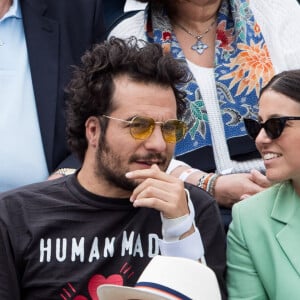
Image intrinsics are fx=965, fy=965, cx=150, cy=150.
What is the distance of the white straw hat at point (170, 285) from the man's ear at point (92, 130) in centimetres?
80

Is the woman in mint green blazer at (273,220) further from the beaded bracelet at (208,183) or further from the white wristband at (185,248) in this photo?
the beaded bracelet at (208,183)

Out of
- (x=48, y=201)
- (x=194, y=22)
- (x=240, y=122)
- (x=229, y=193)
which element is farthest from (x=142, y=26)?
(x=48, y=201)

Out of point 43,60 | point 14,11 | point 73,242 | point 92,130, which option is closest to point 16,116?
point 43,60

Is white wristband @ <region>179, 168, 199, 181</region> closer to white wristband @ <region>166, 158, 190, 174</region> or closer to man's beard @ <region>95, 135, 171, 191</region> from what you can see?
white wristband @ <region>166, 158, 190, 174</region>

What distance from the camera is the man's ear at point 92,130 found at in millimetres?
3283

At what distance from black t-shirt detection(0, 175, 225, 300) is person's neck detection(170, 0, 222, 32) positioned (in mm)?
1163

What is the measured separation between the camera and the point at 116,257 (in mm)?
3123

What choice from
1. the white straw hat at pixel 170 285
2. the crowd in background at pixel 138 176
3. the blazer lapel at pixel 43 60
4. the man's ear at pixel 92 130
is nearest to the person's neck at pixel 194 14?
the crowd in background at pixel 138 176

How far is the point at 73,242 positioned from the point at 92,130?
41 cm

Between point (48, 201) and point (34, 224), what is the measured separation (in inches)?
3.8

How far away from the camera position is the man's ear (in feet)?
10.8

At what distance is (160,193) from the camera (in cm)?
302

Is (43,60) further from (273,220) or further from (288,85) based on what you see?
(273,220)

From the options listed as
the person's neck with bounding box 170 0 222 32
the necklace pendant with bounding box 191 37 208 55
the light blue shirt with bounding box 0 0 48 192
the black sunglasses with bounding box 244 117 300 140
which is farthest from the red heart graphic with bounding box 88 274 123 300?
the person's neck with bounding box 170 0 222 32
